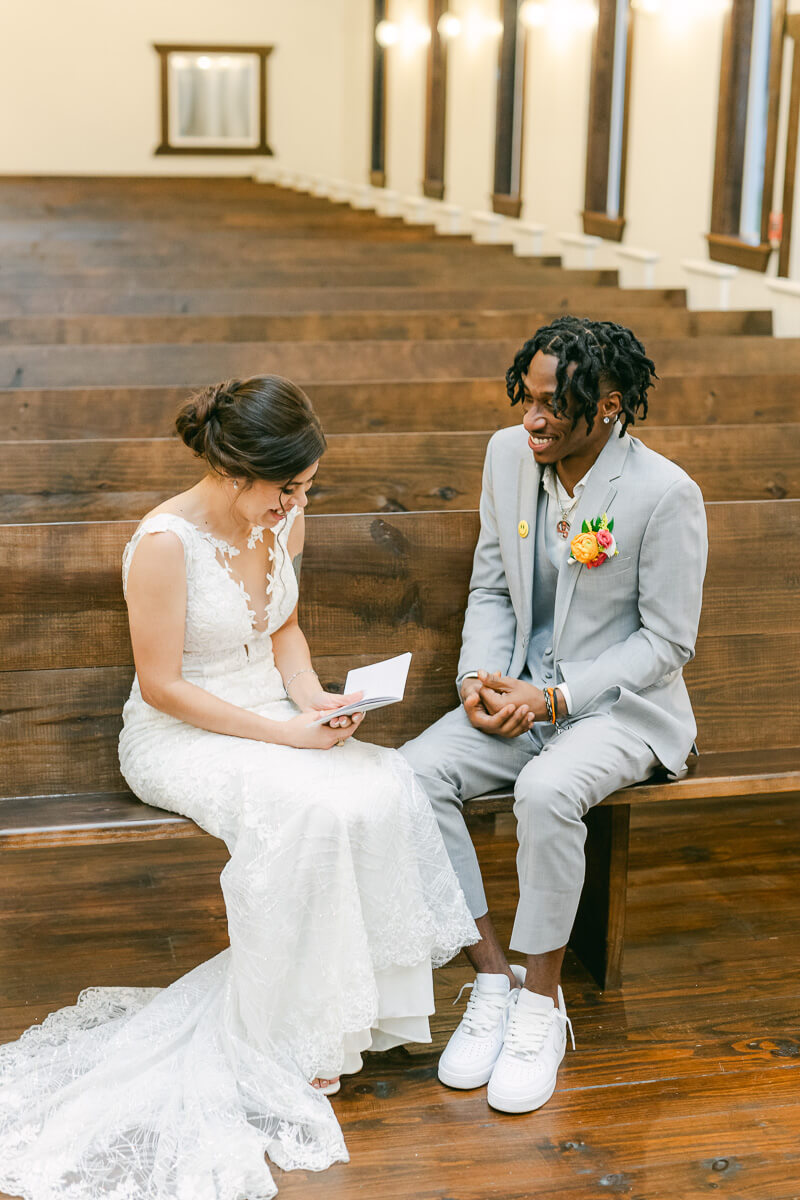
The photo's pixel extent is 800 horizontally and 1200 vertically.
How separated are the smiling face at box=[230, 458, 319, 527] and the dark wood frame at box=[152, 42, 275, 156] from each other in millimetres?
12951

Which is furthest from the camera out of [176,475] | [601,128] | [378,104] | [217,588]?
[378,104]

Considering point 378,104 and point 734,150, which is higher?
point 378,104

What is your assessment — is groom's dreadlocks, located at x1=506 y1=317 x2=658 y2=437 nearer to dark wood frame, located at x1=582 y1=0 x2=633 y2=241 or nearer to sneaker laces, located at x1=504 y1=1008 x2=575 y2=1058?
sneaker laces, located at x1=504 y1=1008 x2=575 y2=1058

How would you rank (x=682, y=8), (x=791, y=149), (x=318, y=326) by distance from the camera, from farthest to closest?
(x=682, y=8), (x=791, y=149), (x=318, y=326)

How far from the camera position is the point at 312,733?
2.27 meters

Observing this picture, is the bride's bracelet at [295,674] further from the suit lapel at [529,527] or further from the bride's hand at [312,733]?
the suit lapel at [529,527]

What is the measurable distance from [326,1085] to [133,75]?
539 inches

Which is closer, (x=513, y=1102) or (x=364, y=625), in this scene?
(x=513, y=1102)

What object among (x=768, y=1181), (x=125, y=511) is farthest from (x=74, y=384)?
(x=768, y=1181)

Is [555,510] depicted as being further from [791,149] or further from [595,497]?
[791,149]

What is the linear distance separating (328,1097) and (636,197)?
5.36 metres

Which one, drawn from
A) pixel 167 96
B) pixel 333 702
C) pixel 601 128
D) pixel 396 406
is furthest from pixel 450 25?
pixel 333 702

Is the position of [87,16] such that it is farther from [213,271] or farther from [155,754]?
[155,754]

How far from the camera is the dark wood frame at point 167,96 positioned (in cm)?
1412
